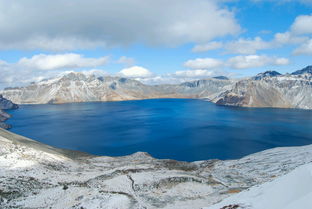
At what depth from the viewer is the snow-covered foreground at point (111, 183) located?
32.5 m

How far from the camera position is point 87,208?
29.8 metres

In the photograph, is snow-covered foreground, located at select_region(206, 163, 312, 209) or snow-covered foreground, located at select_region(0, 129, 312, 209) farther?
snow-covered foreground, located at select_region(0, 129, 312, 209)

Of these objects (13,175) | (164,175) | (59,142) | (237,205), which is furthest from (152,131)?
(237,205)

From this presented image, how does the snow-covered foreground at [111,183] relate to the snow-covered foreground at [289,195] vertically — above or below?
below

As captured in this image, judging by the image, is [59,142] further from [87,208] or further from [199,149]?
[87,208]

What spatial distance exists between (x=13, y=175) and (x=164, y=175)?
1003 inches

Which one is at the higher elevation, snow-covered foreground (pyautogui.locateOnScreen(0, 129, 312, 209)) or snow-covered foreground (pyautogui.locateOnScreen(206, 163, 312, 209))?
snow-covered foreground (pyautogui.locateOnScreen(206, 163, 312, 209))

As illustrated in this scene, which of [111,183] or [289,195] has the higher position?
[289,195]

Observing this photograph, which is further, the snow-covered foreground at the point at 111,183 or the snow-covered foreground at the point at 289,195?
the snow-covered foreground at the point at 111,183

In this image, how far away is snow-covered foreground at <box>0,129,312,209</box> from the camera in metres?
32.5

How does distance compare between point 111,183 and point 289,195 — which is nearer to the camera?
point 289,195

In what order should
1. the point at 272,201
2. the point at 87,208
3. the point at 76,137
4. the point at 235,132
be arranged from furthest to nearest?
the point at 235,132, the point at 76,137, the point at 87,208, the point at 272,201

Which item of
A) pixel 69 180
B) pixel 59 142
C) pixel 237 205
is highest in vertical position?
pixel 237 205

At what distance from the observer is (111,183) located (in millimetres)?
40656
